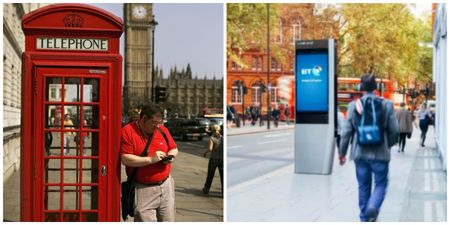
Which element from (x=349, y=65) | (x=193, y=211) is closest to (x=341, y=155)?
(x=193, y=211)

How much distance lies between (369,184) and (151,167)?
245cm

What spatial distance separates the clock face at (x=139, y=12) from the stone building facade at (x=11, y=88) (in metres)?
86.9

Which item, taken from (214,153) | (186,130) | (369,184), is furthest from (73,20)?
(186,130)

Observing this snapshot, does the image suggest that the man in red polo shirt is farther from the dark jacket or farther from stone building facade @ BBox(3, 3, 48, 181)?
stone building facade @ BBox(3, 3, 48, 181)

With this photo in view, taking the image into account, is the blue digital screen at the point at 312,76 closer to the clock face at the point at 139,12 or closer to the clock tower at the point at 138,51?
the clock tower at the point at 138,51

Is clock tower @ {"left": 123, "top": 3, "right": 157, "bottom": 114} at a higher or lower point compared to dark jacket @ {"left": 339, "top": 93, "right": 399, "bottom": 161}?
higher

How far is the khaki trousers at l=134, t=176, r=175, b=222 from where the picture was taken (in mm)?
5023

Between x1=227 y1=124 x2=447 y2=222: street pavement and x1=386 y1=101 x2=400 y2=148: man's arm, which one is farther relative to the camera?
x1=227 y1=124 x2=447 y2=222: street pavement

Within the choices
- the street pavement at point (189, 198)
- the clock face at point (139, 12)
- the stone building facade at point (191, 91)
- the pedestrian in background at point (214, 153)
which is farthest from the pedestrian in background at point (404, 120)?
the clock face at point (139, 12)

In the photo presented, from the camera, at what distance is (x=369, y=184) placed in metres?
6.51

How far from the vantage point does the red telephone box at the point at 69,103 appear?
205 inches

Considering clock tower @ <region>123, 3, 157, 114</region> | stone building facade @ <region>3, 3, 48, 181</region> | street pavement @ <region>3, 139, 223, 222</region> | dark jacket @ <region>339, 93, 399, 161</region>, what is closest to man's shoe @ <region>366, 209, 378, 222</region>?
dark jacket @ <region>339, 93, 399, 161</region>

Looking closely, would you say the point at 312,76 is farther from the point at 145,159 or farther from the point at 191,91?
the point at 191,91

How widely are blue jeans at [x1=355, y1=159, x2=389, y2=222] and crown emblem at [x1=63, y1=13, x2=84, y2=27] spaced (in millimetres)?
2859
